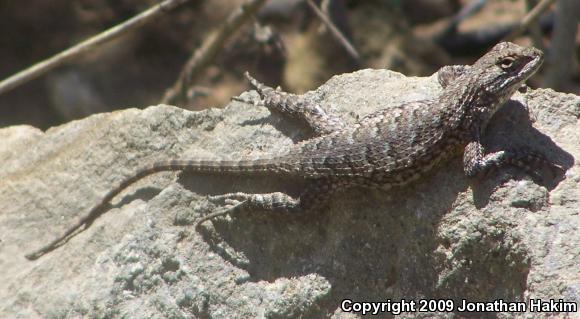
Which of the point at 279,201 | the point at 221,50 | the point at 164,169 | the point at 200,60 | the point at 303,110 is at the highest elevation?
the point at 221,50

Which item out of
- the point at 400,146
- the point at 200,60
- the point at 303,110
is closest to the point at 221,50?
the point at 200,60

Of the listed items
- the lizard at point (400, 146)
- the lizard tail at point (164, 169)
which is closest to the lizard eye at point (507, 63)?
the lizard at point (400, 146)

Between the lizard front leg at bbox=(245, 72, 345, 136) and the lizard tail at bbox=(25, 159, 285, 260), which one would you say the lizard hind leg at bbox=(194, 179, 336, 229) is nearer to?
the lizard tail at bbox=(25, 159, 285, 260)

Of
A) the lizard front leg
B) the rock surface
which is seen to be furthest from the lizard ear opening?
the lizard front leg

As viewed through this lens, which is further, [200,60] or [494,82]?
[200,60]

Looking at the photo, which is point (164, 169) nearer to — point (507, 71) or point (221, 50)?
point (507, 71)

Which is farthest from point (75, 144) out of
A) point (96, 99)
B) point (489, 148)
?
point (96, 99)

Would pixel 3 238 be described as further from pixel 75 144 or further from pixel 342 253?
pixel 342 253
